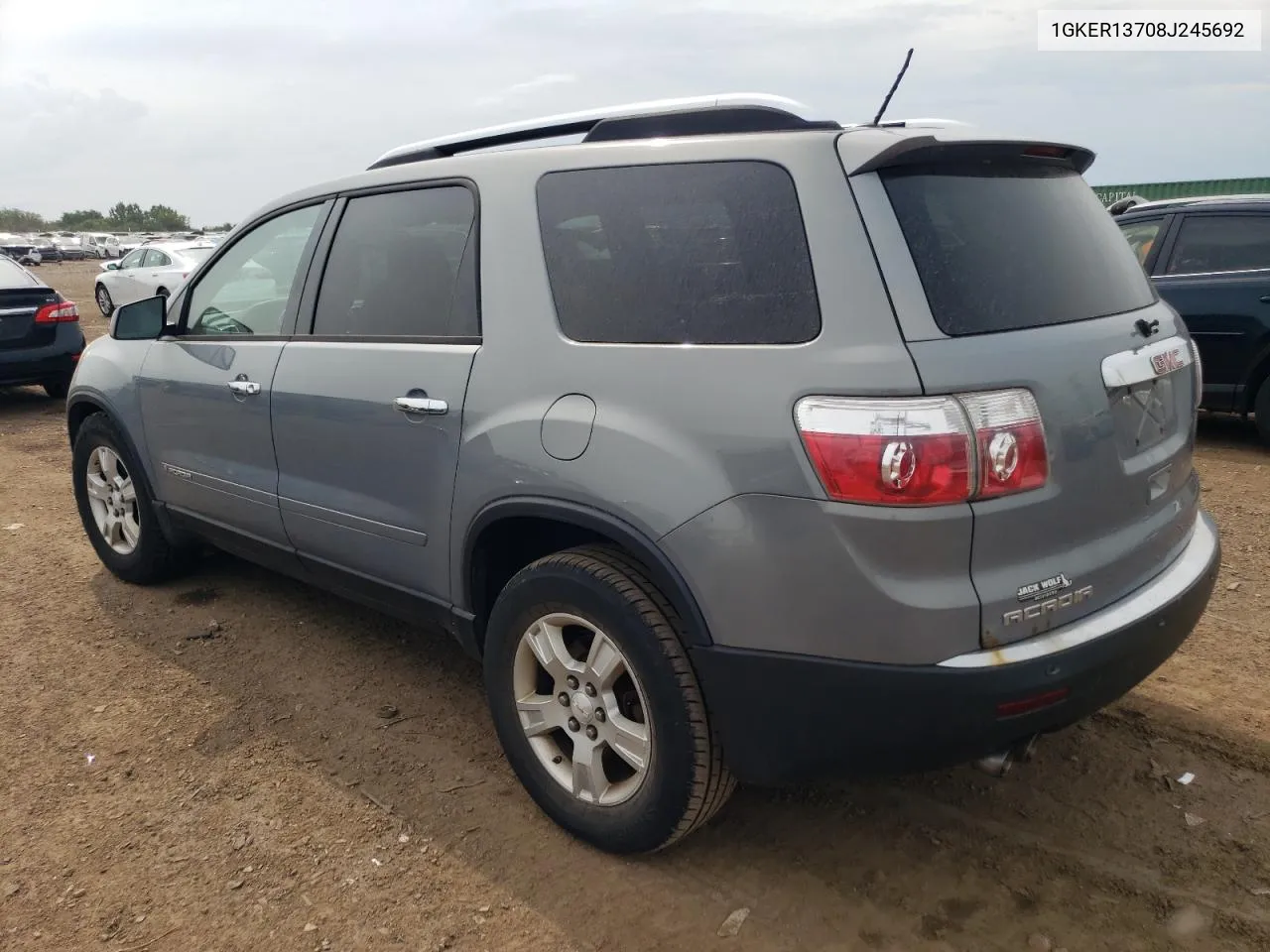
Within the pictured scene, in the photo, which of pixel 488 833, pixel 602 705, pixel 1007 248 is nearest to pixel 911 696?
pixel 602 705

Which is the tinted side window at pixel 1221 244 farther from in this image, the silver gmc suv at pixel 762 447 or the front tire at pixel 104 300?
the front tire at pixel 104 300

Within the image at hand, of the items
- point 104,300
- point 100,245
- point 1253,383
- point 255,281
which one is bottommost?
point 100,245

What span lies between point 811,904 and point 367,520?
5.75ft

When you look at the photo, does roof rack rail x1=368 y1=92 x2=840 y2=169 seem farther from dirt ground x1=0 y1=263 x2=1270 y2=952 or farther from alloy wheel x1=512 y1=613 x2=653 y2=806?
dirt ground x1=0 y1=263 x2=1270 y2=952

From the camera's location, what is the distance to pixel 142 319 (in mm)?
4160

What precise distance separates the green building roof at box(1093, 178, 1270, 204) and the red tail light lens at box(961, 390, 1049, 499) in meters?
17.3

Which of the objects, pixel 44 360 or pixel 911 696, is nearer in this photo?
pixel 911 696

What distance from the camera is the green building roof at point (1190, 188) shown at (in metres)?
17.6

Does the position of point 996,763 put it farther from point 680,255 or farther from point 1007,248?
point 680,255

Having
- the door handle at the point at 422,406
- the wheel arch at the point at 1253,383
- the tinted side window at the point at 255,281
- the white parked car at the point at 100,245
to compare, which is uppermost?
the tinted side window at the point at 255,281

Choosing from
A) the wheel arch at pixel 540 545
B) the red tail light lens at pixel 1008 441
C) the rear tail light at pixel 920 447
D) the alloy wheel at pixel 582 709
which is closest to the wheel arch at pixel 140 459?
the wheel arch at pixel 540 545

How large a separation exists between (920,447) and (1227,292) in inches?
237

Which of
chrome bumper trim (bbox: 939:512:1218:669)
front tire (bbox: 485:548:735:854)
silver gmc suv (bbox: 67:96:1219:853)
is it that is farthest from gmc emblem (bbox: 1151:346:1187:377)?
front tire (bbox: 485:548:735:854)

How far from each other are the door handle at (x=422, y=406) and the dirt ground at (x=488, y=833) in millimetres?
1124
